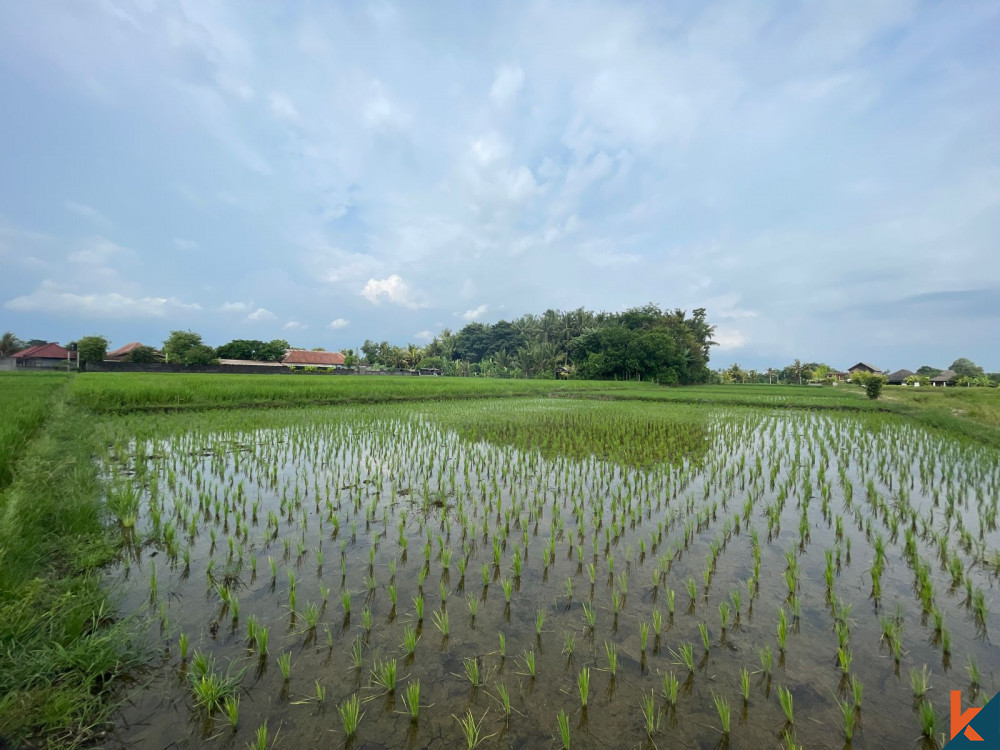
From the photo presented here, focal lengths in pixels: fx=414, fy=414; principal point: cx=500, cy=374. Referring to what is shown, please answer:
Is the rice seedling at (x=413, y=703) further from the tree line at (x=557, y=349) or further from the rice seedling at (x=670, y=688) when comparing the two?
the tree line at (x=557, y=349)

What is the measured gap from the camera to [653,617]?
2.79 meters

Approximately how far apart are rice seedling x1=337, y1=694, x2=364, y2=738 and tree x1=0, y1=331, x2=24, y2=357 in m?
88.3

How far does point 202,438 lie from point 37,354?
6812cm

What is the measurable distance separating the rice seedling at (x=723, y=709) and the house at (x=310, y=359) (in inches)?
2326

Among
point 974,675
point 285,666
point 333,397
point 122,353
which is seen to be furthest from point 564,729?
point 122,353

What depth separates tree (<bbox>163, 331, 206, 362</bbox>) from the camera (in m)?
49.5

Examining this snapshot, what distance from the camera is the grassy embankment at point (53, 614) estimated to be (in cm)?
188

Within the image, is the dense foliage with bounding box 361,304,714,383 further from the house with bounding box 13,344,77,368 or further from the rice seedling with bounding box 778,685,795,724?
the rice seedling with bounding box 778,685,795,724

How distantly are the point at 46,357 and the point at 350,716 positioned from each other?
72.4m

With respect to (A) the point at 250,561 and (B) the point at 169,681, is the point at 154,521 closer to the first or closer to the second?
(A) the point at 250,561

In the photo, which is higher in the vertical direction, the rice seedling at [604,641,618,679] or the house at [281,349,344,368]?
the house at [281,349,344,368]

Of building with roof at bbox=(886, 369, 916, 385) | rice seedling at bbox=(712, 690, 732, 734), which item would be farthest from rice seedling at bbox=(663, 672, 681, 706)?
building with roof at bbox=(886, 369, 916, 385)

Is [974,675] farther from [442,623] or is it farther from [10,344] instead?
[10,344]

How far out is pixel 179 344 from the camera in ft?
164
